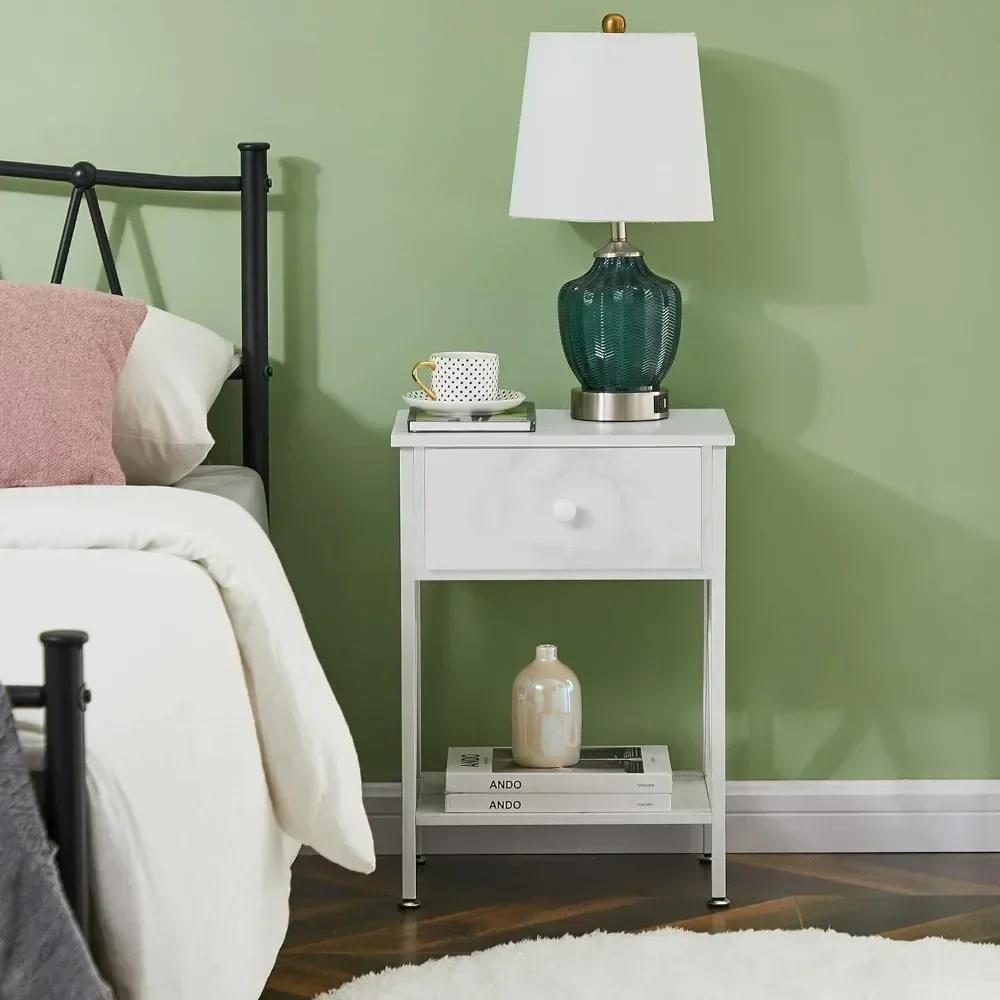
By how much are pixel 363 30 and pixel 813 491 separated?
1.03m

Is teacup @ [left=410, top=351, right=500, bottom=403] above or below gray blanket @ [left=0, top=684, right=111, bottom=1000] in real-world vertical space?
above

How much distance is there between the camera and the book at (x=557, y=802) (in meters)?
2.16

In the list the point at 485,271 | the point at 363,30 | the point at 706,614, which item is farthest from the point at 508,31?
the point at 706,614

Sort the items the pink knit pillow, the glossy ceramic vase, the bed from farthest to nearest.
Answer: the glossy ceramic vase < the pink knit pillow < the bed

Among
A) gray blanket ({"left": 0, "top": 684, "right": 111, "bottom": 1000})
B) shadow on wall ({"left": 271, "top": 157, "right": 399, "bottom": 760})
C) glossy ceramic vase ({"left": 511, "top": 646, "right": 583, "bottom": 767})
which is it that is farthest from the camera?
shadow on wall ({"left": 271, "top": 157, "right": 399, "bottom": 760})

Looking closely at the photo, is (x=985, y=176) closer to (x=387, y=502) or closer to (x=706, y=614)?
(x=706, y=614)

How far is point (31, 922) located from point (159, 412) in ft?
3.69

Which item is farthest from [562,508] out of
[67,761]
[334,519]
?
[67,761]

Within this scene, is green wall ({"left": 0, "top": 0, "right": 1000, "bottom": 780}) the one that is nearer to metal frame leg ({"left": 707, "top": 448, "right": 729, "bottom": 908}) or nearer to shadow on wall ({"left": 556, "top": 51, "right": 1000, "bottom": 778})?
shadow on wall ({"left": 556, "top": 51, "right": 1000, "bottom": 778})

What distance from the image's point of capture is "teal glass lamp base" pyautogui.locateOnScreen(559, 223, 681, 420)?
2115 mm

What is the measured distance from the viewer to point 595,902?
2168mm

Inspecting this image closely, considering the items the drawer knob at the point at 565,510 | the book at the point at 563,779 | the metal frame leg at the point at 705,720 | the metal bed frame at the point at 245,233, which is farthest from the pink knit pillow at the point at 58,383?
the metal frame leg at the point at 705,720

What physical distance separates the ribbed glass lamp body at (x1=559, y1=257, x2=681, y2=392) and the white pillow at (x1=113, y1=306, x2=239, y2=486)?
1.85 feet

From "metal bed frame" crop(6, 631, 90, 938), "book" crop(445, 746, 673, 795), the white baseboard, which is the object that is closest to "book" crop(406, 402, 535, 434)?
"book" crop(445, 746, 673, 795)
